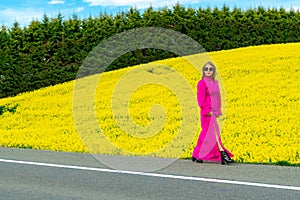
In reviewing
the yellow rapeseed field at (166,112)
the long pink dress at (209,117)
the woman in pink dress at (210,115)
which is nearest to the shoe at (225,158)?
the woman in pink dress at (210,115)

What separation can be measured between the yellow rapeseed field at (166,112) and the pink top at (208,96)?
1551mm

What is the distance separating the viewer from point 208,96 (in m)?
9.60

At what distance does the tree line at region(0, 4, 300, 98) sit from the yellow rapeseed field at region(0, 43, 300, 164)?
132 centimetres

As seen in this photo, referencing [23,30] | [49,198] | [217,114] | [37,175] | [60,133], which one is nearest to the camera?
[49,198]

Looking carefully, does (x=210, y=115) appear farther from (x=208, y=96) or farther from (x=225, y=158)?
(x=225, y=158)

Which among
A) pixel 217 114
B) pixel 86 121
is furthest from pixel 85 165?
pixel 86 121

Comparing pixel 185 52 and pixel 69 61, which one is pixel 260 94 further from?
pixel 69 61

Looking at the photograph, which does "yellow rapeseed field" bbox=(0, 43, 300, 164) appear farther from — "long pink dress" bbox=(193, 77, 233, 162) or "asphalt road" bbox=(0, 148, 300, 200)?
"asphalt road" bbox=(0, 148, 300, 200)

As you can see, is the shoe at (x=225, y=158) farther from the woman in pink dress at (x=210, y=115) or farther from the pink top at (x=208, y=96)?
the pink top at (x=208, y=96)

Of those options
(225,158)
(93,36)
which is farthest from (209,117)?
(93,36)

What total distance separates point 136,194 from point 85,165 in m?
2.60

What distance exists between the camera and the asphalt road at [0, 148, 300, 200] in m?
7.39

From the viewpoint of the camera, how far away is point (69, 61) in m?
25.3

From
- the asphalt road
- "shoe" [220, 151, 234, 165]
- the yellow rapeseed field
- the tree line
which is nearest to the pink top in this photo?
"shoe" [220, 151, 234, 165]
